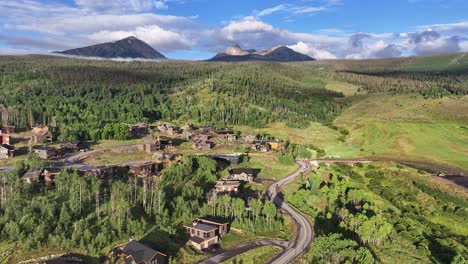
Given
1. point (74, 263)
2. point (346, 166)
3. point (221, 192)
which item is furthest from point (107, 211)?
point (346, 166)

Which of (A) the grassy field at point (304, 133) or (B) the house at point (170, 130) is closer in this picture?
(A) the grassy field at point (304, 133)

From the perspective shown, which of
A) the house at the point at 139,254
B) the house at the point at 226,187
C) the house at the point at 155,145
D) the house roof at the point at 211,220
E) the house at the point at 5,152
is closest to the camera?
the house at the point at 139,254

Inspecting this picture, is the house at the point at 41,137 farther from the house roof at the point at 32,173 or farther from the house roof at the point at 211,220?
the house roof at the point at 211,220

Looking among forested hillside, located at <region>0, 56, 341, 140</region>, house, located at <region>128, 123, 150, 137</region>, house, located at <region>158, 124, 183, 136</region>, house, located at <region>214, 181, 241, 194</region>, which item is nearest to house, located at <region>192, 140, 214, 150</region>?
house, located at <region>158, 124, 183, 136</region>

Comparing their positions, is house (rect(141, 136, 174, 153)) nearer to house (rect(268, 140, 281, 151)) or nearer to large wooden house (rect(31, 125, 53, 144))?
large wooden house (rect(31, 125, 53, 144))

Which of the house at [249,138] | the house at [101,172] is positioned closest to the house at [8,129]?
the house at [101,172]

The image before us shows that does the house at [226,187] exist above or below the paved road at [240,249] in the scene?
above
